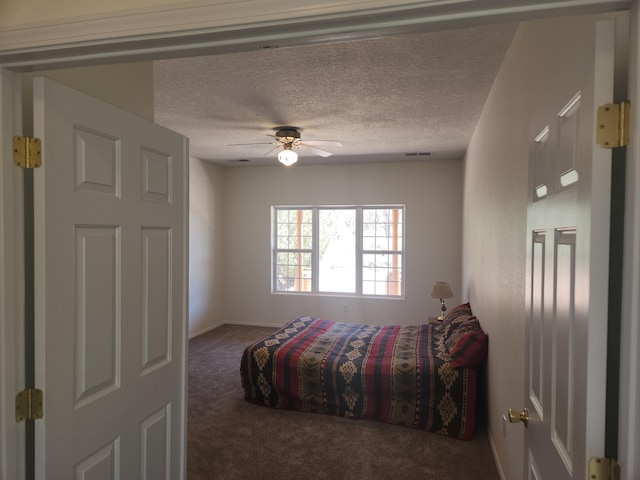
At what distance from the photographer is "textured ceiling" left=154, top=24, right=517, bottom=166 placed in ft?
7.70

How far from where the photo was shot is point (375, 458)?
2828mm

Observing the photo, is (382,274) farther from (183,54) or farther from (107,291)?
(183,54)

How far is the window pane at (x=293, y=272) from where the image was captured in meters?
6.62

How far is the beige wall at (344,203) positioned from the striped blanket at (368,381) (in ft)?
6.84

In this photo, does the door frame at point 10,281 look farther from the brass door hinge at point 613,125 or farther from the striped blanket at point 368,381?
the striped blanket at point 368,381

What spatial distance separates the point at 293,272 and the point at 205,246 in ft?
4.85

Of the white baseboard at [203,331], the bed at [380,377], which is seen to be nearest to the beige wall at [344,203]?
the white baseboard at [203,331]

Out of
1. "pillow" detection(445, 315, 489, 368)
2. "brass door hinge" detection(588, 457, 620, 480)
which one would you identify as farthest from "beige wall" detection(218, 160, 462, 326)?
"brass door hinge" detection(588, 457, 620, 480)

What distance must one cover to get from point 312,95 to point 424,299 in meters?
3.87

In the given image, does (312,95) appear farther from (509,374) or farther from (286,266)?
(286,266)

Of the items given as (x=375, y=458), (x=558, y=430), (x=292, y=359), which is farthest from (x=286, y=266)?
(x=558, y=430)

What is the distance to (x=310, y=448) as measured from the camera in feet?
9.68

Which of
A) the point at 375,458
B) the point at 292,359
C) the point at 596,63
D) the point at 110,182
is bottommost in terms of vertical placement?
the point at 375,458

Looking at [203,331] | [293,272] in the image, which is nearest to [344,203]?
[293,272]
